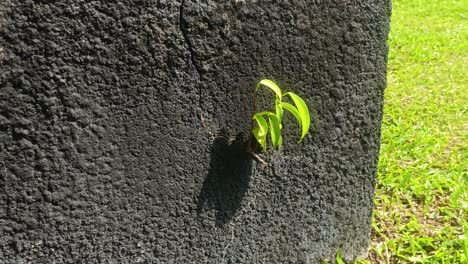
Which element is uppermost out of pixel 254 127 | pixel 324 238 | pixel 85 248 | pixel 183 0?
pixel 183 0

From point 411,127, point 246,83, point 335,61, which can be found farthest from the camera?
point 411,127

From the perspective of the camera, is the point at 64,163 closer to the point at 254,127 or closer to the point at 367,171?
the point at 254,127

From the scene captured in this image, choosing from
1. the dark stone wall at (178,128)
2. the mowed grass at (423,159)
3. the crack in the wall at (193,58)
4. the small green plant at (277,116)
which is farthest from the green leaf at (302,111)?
the mowed grass at (423,159)

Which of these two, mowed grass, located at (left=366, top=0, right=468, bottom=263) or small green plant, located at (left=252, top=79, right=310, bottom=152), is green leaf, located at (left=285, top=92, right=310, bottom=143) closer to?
small green plant, located at (left=252, top=79, right=310, bottom=152)

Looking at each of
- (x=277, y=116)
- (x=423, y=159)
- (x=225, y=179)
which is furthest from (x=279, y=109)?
(x=423, y=159)

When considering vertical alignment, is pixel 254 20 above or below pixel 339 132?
above

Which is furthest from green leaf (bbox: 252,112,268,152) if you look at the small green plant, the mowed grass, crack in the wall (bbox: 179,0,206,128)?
the mowed grass

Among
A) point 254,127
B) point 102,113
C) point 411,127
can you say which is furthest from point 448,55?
point 102,113

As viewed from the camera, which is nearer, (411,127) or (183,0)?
(183,0)
